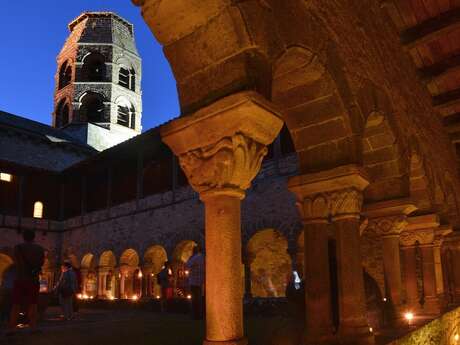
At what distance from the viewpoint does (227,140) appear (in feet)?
10.3

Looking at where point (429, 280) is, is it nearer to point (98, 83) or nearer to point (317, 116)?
point (317, 116)

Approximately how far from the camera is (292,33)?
12.6 ft

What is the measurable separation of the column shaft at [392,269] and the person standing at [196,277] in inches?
110

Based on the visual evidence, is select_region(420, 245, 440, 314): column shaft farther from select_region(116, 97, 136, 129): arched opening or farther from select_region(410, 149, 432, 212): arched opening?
select_region(116, 97, 136, 129): arched opening

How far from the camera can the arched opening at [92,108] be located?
27078 millimetres

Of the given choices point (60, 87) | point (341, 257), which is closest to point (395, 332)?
point (341, 257)

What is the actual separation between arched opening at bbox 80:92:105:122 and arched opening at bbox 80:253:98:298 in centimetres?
1037

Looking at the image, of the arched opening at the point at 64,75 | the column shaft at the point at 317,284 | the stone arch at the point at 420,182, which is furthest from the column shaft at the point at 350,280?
the arched opening at the point at 64,75

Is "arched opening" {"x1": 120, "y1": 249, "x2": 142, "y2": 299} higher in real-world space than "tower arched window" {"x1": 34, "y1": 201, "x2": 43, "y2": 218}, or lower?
lower

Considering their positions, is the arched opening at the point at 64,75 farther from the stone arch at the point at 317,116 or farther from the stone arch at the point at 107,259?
the stone arch at the point at 317,116

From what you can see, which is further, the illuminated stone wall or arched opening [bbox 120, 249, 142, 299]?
arched opening [bbox 120, 249, 142, 299]

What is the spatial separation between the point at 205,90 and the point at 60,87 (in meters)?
27.4

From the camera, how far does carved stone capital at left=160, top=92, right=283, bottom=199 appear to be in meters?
3.09

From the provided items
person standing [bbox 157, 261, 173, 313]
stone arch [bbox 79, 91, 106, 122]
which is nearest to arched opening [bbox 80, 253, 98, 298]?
person standing [bbox 157, 261, 173, 313]
